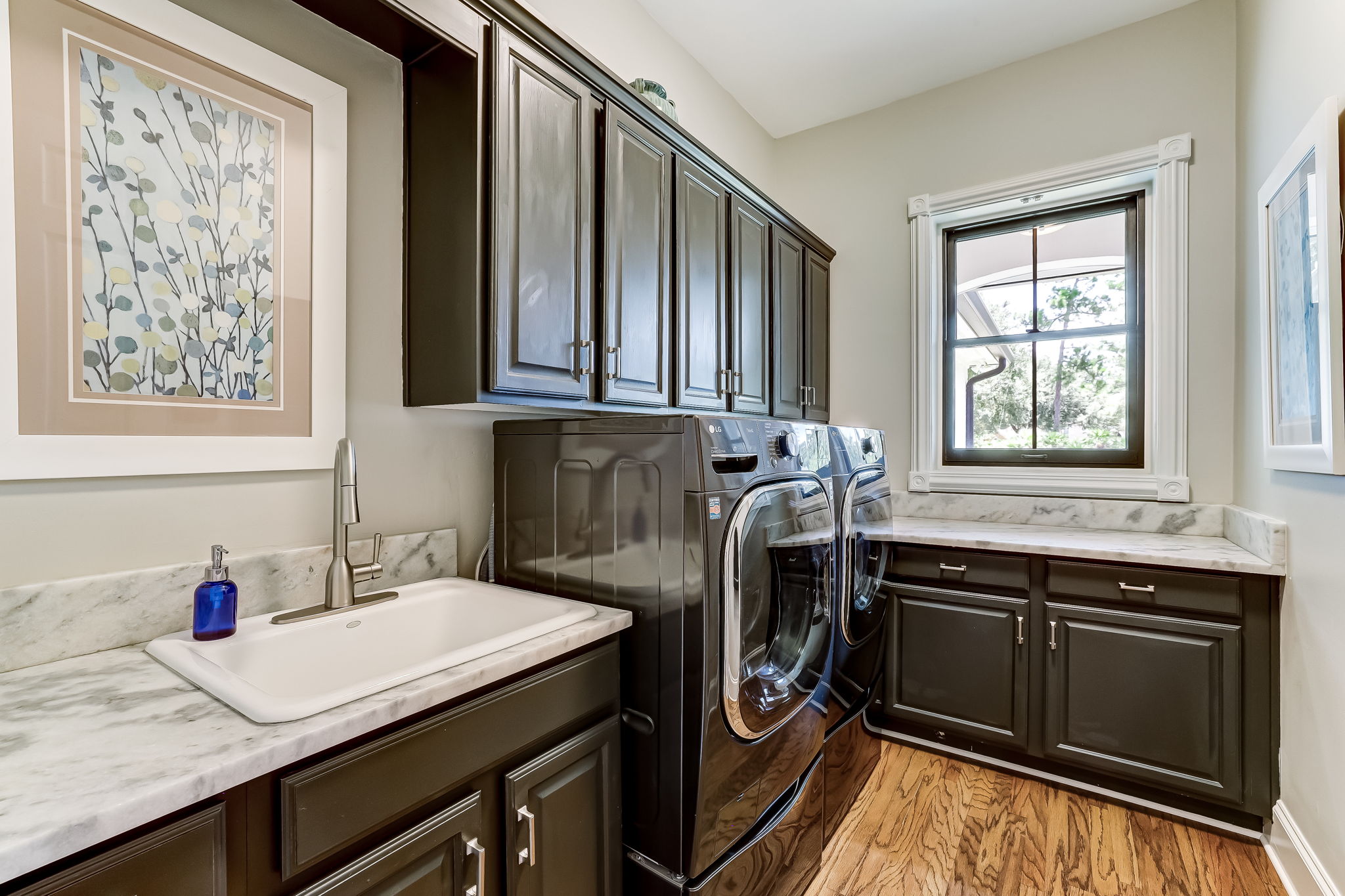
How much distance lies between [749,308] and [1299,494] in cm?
177

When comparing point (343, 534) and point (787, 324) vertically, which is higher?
point (787, 324)

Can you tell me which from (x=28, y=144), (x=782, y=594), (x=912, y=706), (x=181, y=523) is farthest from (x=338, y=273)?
(x=912, y=706)

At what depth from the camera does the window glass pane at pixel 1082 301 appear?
271 centimetres

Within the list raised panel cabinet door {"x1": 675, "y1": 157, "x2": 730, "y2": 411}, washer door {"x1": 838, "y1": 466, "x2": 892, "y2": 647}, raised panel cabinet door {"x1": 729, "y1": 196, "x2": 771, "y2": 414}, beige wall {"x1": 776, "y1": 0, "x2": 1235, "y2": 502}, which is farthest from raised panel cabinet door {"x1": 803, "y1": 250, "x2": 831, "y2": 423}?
raised panel cabinet door {"x1": 675, "y1": 157, "x2": 730, "y2": 411}

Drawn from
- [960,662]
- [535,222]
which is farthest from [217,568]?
[960,662]

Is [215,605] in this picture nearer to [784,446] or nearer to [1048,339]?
[784,446]

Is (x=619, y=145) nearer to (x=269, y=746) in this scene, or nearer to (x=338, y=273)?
(x=338, y=273)

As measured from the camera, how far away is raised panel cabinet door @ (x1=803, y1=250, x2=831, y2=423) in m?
2.99

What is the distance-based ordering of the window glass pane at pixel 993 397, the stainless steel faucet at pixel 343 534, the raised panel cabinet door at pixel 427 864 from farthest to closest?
the window glass pane at pixel 993 397 → the stainless steel faucet at pixel 343 534 → the raised panel cabinet door at pixel 427 864

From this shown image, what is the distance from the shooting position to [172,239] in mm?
1171

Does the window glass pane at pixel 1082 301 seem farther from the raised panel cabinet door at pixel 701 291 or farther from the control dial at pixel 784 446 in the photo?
the control dial at pixel 784 446

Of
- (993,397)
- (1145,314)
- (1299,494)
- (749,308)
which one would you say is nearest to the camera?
(1299,494)

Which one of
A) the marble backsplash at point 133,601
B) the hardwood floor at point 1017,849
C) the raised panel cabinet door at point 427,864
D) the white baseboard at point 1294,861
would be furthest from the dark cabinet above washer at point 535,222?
the white baseboard at point 1294,861

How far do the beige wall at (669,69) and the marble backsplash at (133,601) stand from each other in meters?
1.61
